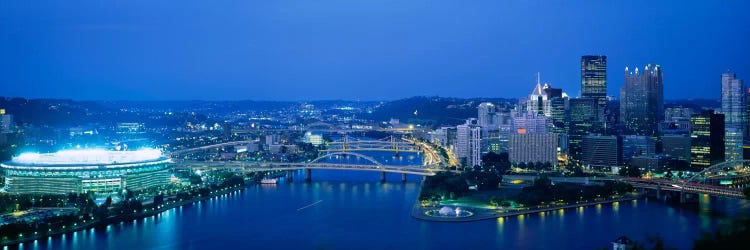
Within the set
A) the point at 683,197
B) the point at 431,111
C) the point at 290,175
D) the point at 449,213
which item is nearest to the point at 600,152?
the point at 683,197

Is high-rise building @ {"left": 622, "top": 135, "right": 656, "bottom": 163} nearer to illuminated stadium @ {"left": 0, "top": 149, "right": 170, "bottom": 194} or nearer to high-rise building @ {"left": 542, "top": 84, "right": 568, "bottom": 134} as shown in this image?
high-rise building @ {"left": 542, "top": 84, "right": 568, "bottom": 134}

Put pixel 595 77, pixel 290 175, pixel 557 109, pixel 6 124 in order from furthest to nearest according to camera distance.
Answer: pixel 595 77
pixel 557 109
pixel 6 124
pixel 290 175

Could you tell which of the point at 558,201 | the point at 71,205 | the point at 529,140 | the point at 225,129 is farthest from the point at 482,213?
the point at 225,129

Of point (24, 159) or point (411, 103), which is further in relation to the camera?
point (411, 103)

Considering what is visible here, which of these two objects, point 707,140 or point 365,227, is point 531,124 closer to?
point 707,140

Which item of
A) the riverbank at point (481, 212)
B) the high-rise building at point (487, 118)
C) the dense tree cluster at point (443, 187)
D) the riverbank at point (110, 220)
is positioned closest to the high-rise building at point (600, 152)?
the dense tree cluster at point (443, 187)

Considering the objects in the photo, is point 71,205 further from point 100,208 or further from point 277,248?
point 277,248
